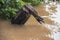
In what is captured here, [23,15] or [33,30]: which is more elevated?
[23,15]

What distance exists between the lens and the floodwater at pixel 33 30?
7.49 metres

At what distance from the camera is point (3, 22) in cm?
877

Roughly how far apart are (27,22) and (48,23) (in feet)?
2.96

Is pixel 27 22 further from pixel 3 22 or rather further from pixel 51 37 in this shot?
pixel 51 37

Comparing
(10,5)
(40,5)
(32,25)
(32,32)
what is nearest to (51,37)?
(32,32)

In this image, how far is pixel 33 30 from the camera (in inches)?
321

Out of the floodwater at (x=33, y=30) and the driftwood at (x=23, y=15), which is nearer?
the floodwater at (x=33, y=30)

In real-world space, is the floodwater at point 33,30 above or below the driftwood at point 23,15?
below

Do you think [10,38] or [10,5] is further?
[10,5]

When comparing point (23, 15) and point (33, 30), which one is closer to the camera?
point (33, 30)

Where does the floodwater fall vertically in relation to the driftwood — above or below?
below

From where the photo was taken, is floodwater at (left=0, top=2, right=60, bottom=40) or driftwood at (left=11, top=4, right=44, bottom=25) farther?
driftwood at (left=11, top=4, right=44, bottom=25)

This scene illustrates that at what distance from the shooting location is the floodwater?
7491 mm

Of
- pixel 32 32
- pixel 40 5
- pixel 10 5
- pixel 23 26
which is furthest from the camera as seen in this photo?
pixel 40 5
